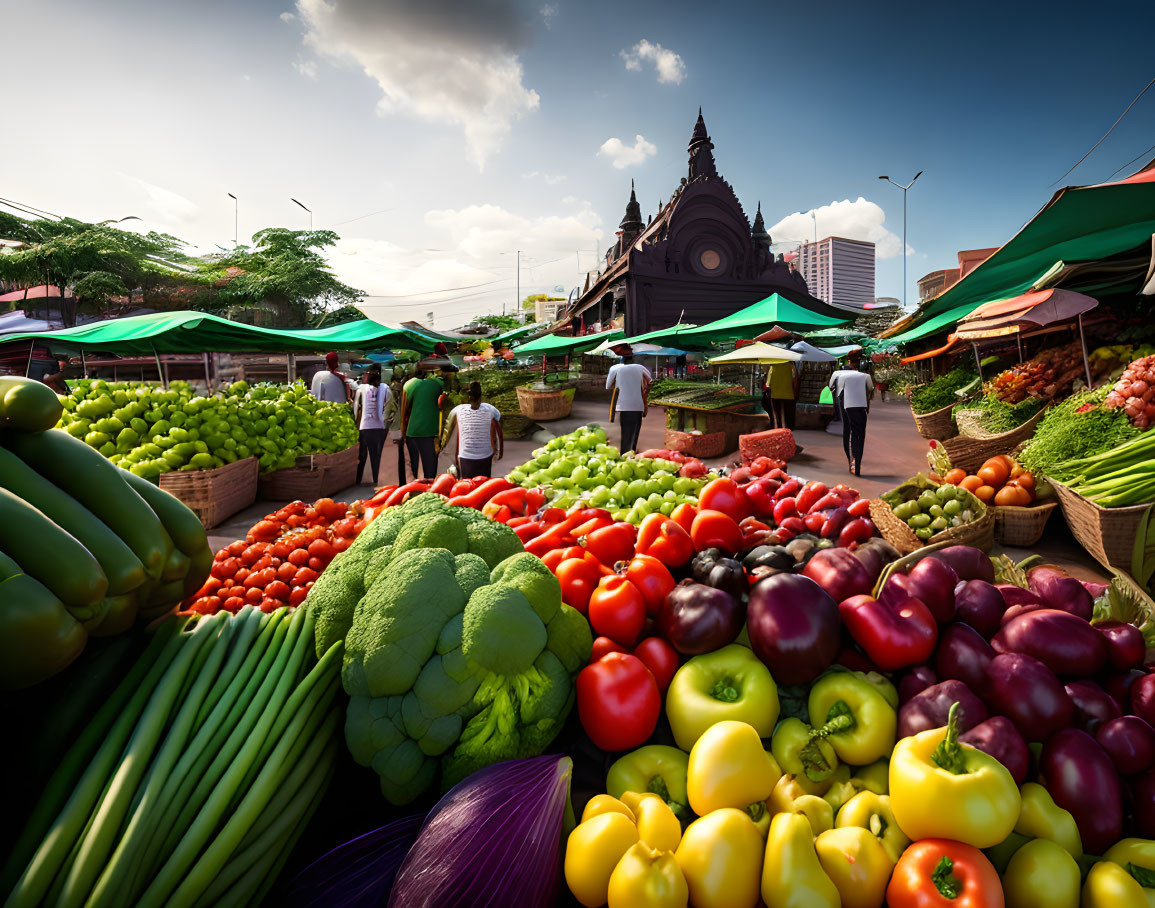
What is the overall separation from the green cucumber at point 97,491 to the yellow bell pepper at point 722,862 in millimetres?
1442

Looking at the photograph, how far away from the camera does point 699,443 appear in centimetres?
1024

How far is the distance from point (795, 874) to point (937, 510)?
4.59 meters

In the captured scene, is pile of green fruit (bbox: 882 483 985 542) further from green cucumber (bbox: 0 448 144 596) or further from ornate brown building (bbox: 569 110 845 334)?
ornate brown building (bbox: 569 110 845 334)

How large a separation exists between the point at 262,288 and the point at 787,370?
31943mm

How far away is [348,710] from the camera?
1377 mm

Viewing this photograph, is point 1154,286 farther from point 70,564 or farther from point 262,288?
point 262,288

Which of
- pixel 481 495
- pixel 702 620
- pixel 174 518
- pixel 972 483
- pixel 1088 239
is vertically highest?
→ pixel 1088 239

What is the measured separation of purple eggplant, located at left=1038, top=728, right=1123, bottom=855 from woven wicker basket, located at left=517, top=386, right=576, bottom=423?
1537 centimetres

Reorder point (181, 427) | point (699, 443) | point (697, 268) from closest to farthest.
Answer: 1. point (181, 427)
2. point (699, 443)
3. point (697, 268)

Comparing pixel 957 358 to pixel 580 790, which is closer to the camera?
pixel 580 790

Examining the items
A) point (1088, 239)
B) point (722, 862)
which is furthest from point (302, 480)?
point (1088, 239)

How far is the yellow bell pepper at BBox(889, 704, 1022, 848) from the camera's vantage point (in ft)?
3.45

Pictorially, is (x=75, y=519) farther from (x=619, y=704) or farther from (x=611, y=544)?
(x=611, y=544)

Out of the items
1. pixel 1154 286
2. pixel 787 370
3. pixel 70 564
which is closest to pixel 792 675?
pixel 70 564
